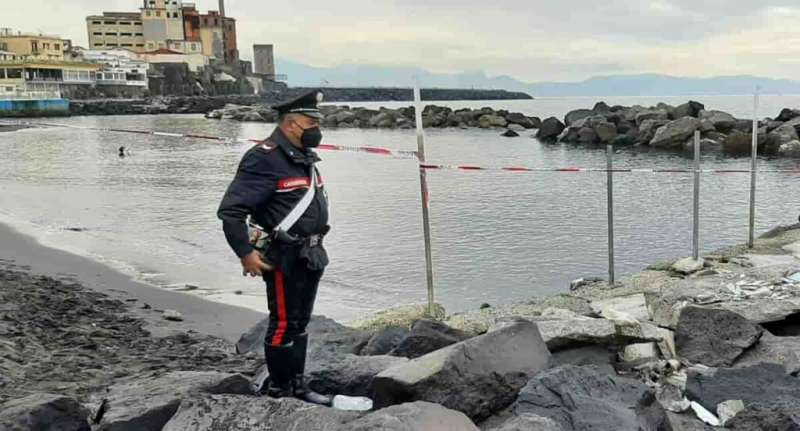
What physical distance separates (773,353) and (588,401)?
2.32 metres

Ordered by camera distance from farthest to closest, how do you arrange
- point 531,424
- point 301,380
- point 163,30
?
point 163,30, point 301,380, point 531,424

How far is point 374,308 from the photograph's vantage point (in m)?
9.59

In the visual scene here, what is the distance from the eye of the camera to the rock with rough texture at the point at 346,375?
4.39 m

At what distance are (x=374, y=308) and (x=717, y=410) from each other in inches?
224

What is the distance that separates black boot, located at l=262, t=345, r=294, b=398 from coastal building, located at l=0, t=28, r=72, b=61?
125761 mm

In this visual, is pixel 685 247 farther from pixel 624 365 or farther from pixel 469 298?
pixel 624 365

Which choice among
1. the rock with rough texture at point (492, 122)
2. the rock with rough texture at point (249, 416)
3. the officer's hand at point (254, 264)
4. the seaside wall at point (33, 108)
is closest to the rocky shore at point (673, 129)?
the rock with rough texture at point (492, 122)

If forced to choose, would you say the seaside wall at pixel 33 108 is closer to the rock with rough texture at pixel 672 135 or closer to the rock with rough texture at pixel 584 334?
the rock with rough texture at pixel 672 135

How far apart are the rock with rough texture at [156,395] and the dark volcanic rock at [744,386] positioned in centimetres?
270

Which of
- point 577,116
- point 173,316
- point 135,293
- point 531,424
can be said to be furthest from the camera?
point 577,116

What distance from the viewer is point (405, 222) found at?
53.9 ft

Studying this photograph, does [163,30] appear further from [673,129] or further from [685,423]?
[685,423]

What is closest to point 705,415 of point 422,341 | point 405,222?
point 422,341

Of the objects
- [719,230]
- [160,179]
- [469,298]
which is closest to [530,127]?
[160,179]
